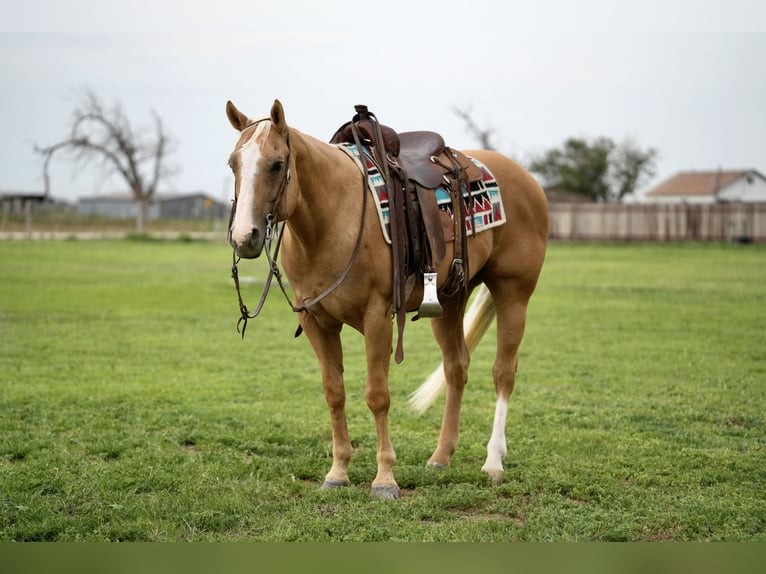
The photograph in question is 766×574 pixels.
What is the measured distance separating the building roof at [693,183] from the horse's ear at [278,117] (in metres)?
71.9

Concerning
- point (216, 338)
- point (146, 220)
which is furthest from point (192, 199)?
point (216, 338)

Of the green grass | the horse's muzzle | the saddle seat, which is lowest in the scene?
the green grass

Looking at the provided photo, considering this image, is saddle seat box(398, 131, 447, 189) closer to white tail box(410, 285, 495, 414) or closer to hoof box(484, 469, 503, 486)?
white tail box(410, 285, 495, 414)

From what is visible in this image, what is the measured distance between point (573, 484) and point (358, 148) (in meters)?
2.33

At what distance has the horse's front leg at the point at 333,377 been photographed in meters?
5.19

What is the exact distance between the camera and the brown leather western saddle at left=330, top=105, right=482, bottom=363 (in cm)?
507

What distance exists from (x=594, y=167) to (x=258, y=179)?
214ft

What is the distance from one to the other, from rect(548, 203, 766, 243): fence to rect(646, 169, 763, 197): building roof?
3673 cm

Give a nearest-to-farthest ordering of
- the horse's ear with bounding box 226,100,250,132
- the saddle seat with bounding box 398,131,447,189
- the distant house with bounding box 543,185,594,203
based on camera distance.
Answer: the horse's ear with bounding box 226,100,250,132 < the saddle seat with bounding box 398,131,447,189 < the distant house with bounding box 543,185,594,203

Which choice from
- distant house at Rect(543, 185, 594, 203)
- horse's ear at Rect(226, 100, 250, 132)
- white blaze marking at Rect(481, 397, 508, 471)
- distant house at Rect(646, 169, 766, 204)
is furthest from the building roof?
horse's ear at Rect(226, 100, 250, 132)

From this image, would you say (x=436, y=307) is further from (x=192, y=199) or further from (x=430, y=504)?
(x=192, y=199)

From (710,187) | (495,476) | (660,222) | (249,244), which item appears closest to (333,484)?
(495,476)

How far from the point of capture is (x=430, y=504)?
15.7 ft

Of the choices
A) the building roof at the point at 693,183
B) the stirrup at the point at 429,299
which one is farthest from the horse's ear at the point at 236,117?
the building roof at the point at 693,183
